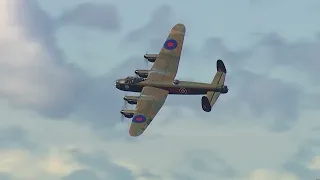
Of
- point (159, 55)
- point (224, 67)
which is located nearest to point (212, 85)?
point (224, 67)

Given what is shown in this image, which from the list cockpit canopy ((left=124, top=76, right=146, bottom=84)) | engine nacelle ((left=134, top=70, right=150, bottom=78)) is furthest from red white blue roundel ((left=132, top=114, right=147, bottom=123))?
engine nacelle ((left=134, top=70, right=150, bottom=78))

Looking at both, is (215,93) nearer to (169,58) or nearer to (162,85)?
(162,85)

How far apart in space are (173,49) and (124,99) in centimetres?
1522

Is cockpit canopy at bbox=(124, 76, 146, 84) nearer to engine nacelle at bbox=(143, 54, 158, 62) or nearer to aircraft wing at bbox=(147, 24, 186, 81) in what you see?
aircraft wing at bbox=(147, 24, 186, 81)

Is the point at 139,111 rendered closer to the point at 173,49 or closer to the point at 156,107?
the point at 156,107

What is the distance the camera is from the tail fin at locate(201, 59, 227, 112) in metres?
130

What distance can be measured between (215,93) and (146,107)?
1148cm

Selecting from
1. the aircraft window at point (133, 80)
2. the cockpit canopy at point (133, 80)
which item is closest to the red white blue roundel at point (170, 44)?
the cockpit canopy at point (133, 80)

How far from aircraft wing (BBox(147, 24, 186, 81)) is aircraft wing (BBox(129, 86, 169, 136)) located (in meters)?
3.13

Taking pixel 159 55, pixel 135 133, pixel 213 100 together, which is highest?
pixel 159 55

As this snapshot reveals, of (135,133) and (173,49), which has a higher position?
(173,49)

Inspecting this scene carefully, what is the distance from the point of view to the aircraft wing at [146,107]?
125 m

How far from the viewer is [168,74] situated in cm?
13875

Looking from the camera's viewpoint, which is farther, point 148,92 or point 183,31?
point 183,31
